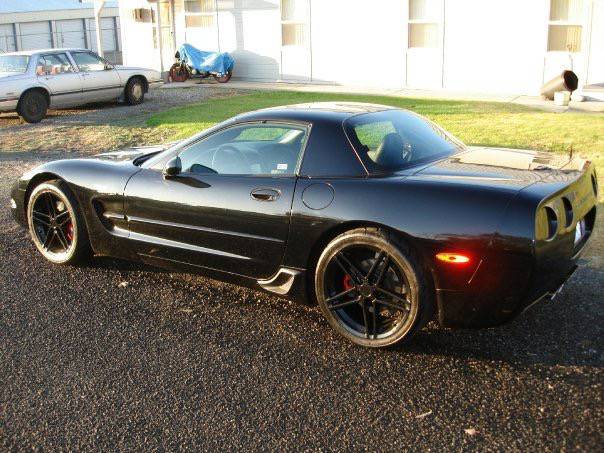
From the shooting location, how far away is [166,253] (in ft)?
17.2

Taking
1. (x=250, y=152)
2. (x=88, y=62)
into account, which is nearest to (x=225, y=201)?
(x=250, y=152)

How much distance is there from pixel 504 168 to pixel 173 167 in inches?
88.0

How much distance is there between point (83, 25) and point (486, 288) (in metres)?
44.6

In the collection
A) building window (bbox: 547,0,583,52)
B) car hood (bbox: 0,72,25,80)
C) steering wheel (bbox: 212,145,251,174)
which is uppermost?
building window (bbox: 547,0,583,52)

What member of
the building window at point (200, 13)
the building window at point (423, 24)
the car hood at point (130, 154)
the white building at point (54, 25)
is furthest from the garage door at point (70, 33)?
the car hood at point (130, 154)

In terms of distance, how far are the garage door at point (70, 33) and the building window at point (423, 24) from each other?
3017 cm

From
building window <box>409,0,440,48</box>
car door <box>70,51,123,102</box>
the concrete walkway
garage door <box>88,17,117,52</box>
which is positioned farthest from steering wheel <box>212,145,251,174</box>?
garage door <box>88,17,117,52</box>

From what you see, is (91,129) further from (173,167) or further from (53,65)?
(173,167)

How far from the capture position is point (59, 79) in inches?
618

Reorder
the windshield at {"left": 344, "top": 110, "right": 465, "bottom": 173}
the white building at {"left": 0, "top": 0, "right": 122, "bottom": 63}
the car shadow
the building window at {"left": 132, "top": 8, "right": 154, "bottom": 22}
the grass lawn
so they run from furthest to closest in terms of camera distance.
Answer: the white building at {"left": 0, "top": 0, "right": 122, "bottom": 63} → the building window at {"left": 132, "top": 8, "right": 154, "bottom": 22} → the grass lawn → the windshield at {"left": 344, "top": 110, "right": 465, "bottom": 173} → the car shadow

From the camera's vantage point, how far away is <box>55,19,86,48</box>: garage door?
42731 millimetres

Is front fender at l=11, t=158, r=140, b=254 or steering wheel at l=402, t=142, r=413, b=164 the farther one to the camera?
front fender at l=11, t=158, r=140, b=254

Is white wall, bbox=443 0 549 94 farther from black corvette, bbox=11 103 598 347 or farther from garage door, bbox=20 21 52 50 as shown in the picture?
garage door, bbox=20 21 52 50

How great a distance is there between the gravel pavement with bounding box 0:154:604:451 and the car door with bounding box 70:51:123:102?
11.9 m
